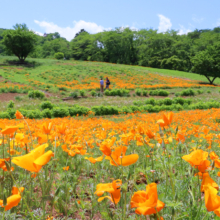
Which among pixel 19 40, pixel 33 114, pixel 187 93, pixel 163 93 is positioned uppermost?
pixel 19 40

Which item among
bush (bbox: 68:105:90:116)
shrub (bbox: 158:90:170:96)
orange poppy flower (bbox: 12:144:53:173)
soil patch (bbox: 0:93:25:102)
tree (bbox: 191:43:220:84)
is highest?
tree (bbox: 191:43:220:84)

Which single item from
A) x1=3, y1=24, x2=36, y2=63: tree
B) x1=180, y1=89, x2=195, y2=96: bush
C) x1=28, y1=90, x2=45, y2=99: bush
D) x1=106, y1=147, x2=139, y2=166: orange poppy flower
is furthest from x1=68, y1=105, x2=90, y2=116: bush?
x1=3, y1=24, x2=36, y2=63: tree

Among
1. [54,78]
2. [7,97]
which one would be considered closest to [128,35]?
[54,78]

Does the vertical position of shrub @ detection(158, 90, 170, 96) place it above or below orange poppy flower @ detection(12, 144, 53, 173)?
below

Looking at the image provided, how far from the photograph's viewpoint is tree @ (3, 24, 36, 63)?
31297mm

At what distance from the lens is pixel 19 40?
31766mm

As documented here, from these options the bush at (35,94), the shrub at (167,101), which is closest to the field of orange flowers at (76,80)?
the bush at (35,94)

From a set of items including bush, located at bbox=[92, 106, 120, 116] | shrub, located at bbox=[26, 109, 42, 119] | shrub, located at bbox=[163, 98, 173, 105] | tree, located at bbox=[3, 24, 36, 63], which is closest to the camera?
shrub, located at bbox=[26, 109, 42, 119]

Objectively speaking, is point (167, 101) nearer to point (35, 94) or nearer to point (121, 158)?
point (35, 94)

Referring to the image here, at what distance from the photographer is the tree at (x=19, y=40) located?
31.3 meters

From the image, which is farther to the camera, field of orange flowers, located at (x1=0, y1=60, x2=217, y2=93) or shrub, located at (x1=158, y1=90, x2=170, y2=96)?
field of orange flowers, located at (x1=0, y1=60, x2=217, y2=93)

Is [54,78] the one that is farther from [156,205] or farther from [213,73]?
[156,205]

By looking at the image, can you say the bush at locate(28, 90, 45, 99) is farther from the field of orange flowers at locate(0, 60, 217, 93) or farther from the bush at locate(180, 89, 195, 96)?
the bush at locate(180, 89, 195, 96)

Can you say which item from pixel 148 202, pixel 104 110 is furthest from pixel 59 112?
pixel 148 202
